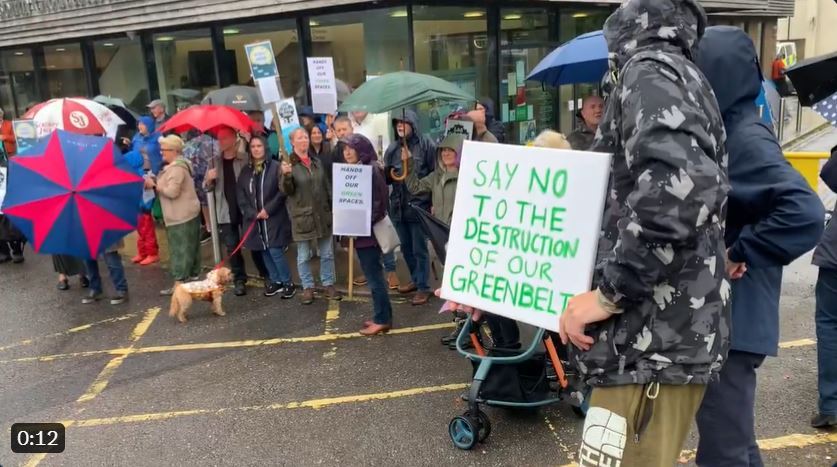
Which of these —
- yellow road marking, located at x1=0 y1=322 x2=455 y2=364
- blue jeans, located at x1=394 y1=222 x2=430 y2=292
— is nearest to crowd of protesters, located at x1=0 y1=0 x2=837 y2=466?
yellow road marking, located at x1=0 y1=322 x2=455 y2=364

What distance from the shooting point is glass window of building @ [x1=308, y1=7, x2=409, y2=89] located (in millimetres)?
10070

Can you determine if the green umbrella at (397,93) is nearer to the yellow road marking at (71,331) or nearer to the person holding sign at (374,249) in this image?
the person holding sign at (374,249)

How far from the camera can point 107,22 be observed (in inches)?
515

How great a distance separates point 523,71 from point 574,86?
1730mm

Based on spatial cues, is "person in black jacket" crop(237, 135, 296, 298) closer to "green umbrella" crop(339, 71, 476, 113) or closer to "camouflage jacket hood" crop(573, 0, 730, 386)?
"green umbrella" crop(339, 71, 476, 113)

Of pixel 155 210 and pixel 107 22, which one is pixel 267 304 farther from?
pixel 107 22

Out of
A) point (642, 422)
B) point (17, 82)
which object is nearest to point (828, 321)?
point (642, 422)

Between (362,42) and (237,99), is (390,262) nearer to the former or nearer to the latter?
(237,99)

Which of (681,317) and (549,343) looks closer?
(681,317)

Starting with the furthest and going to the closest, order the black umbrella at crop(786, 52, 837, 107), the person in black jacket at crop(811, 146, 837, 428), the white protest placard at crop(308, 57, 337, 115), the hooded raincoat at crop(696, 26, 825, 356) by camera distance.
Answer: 1. the white protest placard at crop(308, 57, 337, 115)
2. the person in black jacket at crop(811, 146, 837, 428)
3. the black umbrella at crop(786, 52, 837, 107)
4. the hooded raincoat at crop(696, 26, 825, 356)

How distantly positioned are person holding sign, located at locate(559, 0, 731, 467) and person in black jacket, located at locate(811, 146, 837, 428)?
7.47ft

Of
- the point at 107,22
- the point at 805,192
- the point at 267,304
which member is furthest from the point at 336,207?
the point at 107,22

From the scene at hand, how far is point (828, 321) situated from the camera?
12.5ft

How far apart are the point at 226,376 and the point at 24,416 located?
4.68ft
